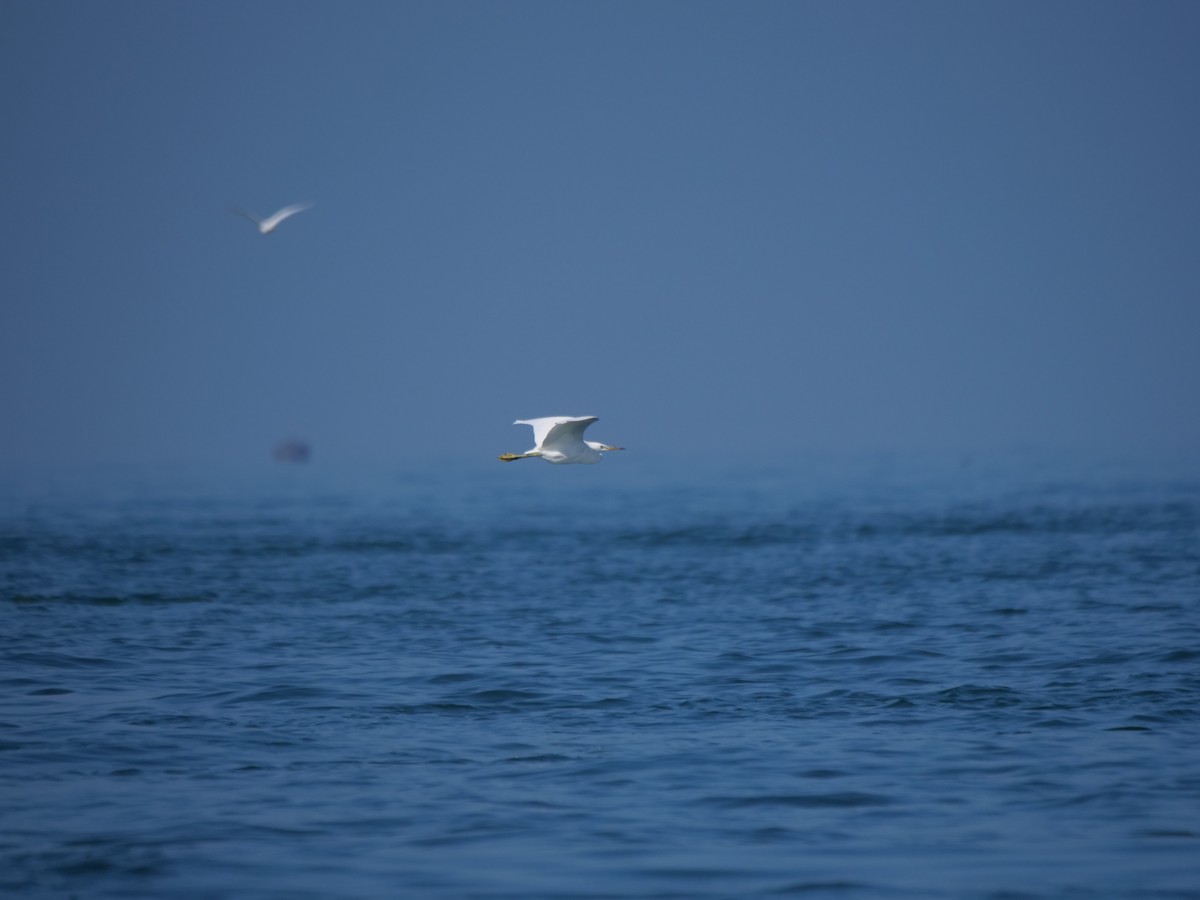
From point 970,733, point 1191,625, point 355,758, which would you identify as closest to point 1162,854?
point 970,733

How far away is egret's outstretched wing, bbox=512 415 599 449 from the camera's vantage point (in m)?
16.5

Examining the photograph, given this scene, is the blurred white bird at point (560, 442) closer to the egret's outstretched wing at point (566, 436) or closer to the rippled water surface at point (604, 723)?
the egret's outstretched wing at point (566, 436)

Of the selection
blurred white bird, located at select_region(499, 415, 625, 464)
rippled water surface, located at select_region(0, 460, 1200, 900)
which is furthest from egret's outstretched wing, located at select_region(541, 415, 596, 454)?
rippled water surface, located at select_region(0, 460, 1200, 900)

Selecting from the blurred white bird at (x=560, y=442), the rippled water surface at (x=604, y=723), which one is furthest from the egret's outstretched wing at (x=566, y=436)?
the rippled water surface at (x=604, y=723)

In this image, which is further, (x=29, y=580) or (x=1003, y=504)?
(x=1003, y=504)

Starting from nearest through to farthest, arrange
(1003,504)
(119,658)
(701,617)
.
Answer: (119,658) < (701,617) < (1003,504)

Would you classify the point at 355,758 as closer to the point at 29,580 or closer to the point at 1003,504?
the point at 29,580

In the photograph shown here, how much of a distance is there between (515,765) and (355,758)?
1547mm

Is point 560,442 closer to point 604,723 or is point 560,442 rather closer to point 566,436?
point 566,436

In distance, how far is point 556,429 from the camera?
669 inches

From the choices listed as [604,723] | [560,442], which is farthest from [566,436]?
[604,723]

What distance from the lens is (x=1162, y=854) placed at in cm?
1088

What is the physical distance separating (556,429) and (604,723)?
3.58 m

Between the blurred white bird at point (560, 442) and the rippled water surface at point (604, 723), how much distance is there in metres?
2.67
